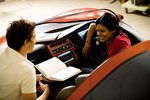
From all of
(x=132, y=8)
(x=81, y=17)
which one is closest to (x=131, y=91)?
(x=81, y=17)

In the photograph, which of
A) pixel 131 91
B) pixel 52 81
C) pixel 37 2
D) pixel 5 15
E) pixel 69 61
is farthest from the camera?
pixel 37 2

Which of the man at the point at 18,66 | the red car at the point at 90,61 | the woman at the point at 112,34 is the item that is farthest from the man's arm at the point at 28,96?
the woman at the point at 112,34

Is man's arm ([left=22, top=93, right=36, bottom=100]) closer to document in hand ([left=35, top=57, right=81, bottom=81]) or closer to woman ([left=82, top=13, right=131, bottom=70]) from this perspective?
document in hand ([left=35, top=57, right=81, bottom=81])

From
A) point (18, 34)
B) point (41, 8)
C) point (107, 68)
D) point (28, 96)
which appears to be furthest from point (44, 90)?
point (41, 8)

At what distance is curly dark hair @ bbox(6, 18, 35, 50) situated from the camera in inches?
82.2

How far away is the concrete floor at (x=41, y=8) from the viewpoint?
6.20m

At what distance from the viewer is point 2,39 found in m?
3.11

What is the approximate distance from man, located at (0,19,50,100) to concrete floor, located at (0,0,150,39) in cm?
372

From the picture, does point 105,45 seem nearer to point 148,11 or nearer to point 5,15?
point 148,11

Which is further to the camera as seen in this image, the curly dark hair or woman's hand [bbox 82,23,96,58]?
woman's hand [bbox 82,23,96,58]

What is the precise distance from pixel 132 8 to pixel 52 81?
12.2 feet

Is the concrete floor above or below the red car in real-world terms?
below

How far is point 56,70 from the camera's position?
8.80ft

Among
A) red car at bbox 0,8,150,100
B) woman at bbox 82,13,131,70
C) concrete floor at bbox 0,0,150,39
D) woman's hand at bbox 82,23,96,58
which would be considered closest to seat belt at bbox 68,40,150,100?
red car at bbox 0,8,150,100
